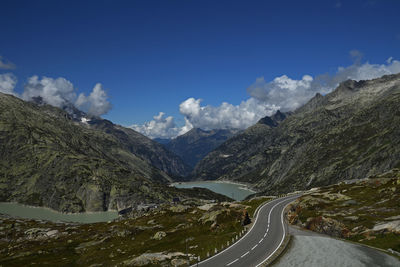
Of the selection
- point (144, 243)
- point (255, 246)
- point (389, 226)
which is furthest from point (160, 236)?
point (389, 226)

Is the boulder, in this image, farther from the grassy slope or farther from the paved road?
the paved road

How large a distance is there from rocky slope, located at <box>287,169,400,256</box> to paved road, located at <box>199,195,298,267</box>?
7.14 meters

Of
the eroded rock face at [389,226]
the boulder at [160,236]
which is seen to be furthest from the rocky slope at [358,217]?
the boulder at [160,236]

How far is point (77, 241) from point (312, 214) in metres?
87.3

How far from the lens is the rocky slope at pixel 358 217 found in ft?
167

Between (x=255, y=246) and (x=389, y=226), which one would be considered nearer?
(x=389, y=226)

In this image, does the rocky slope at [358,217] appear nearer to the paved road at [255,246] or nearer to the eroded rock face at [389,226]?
the eroded rock face at [389,226]

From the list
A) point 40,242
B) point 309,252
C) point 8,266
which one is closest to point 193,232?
point 309,252

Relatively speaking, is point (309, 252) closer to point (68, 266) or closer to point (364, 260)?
point (364, 260)

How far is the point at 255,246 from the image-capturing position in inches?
2120

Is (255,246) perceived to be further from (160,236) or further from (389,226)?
(160,236)

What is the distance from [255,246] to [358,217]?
27.6 m

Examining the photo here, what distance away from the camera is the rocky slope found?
5081 centimetres

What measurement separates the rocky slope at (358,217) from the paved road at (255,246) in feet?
23.4
